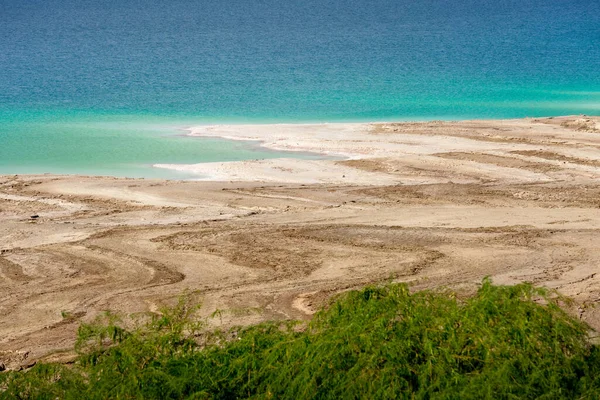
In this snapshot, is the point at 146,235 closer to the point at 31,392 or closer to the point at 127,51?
the point at 31,392

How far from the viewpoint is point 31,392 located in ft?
13.7

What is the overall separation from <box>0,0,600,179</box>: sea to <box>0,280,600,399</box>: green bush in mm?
9762

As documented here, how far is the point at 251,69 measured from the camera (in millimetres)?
34969

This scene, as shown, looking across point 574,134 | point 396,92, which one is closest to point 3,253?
point 574,134

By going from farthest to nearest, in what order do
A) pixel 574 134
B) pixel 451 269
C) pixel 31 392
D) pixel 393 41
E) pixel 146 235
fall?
pixel 393 41 < pixel 574 134 < pixel 146 235 < pixel 451 269 < pixel 31 392

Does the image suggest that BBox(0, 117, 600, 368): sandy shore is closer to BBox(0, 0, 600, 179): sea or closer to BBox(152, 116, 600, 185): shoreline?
BBox(152, 116, 600, 185): shoreline

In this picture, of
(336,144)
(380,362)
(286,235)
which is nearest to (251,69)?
(336,144)

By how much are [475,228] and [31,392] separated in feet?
19.6

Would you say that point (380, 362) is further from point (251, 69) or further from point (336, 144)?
point (251, 69)

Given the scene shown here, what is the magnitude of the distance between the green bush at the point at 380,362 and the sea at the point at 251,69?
9762 millimetres

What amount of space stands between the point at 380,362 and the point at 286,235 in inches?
193

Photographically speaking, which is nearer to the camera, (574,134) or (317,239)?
(317,239)

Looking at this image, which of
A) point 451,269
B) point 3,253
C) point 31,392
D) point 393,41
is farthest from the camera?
point 393,41

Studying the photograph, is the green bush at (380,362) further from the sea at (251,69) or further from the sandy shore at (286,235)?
the sea at (251,69)
